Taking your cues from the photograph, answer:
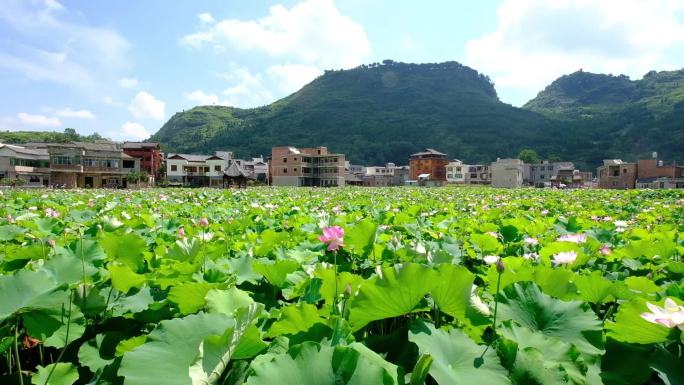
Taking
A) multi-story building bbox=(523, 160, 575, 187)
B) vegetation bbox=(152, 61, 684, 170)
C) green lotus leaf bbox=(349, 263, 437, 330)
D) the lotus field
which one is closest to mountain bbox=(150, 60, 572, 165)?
vegetation bbox=(152, 61, 684, 170)

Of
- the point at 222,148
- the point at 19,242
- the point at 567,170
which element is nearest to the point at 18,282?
the point at 19,242

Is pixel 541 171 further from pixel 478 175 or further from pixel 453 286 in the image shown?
pixel 453 286

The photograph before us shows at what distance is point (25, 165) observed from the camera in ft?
144

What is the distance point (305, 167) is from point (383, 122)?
6193cm

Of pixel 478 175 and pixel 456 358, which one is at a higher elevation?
pixel 478 175

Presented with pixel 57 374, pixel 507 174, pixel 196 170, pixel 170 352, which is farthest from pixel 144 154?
pixel 170 352

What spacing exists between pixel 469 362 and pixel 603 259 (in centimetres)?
152

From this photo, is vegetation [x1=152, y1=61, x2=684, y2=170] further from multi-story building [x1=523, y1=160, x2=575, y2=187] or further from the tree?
multi-story building [x1=523, y1=160, x2=575, y2=187]

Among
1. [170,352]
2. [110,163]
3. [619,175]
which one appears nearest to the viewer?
[170,352]

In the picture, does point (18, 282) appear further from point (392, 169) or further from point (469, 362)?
point (392, 169)

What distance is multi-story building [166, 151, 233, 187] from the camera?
5666 centimetres

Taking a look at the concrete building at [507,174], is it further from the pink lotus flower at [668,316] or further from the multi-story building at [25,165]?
the pink lotus flower at [668,316]

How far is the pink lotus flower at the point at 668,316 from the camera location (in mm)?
747

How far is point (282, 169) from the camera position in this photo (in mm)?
61781
